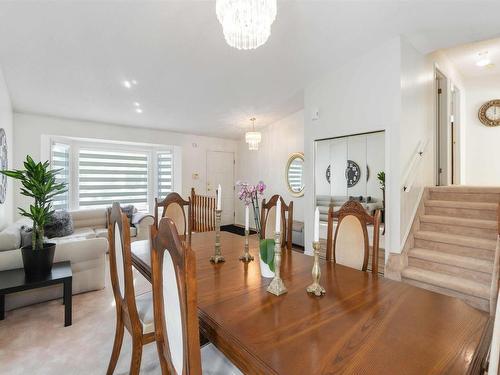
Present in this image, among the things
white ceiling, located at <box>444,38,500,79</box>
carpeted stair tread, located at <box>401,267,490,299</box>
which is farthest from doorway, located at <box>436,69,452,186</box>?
carpeted stair tread, located at <box>401,267,490,299</box>

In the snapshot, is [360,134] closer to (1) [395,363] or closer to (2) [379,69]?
(2) [379,69]

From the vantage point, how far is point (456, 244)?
2.93m

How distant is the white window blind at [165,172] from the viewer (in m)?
5.95

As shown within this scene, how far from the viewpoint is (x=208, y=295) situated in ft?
4.01

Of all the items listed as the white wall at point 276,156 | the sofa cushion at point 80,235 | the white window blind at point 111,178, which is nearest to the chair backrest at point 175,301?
the sofa cushion at point 80,235

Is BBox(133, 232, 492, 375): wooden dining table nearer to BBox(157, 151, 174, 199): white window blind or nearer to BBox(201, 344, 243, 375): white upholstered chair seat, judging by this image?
BBox(201, 344, 243, 375): white upholstered chair seat

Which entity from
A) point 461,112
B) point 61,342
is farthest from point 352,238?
point 461,112

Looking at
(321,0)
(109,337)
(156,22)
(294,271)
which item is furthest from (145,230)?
(321,0)

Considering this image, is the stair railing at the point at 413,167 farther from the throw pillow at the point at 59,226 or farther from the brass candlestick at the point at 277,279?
the throw pillow at the point at 59,226

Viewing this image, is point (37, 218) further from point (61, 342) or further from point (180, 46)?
point (180, 46)

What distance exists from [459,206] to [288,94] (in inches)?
113

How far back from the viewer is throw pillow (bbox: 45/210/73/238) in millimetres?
3766

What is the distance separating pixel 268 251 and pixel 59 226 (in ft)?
12.5

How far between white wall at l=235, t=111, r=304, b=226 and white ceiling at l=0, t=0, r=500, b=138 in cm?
115
